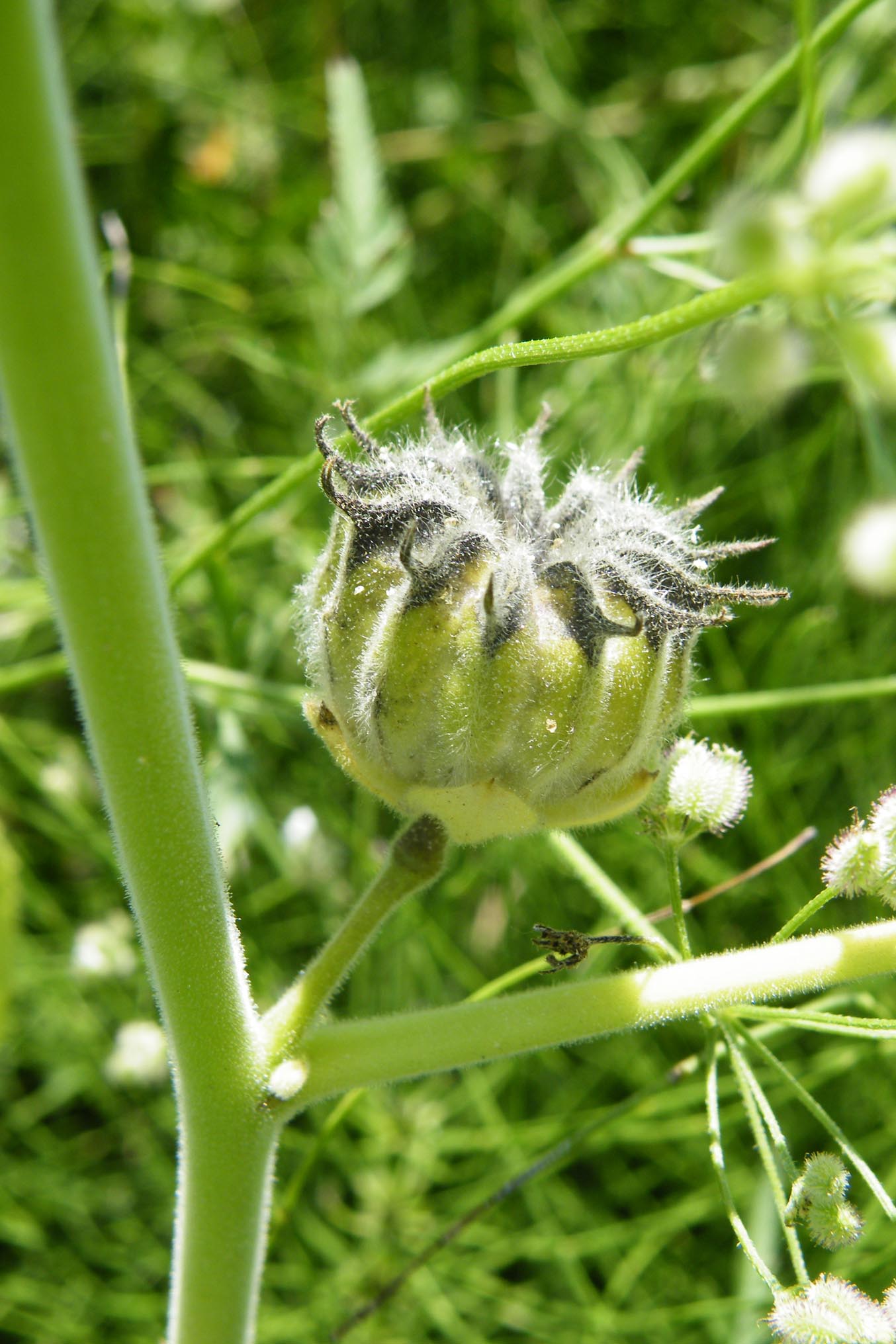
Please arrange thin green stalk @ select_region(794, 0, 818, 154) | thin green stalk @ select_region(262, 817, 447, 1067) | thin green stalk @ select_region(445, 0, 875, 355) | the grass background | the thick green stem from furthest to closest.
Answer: the grass background
thin green stalk @ select_region(445, 0, 875, 355)
thin green stalk @ select_region(262, 817, 447, 1067)
thin green stalk @ select_region(794, 0, 818, 154)
the thick green stem

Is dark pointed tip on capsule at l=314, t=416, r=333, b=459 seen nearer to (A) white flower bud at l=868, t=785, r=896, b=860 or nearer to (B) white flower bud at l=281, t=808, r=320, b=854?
(A) white flower bud at l=868, t=785, r=896, b=860

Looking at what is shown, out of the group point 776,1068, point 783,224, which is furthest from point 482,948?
point 783,224

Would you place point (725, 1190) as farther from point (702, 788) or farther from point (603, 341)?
point (603, 341)

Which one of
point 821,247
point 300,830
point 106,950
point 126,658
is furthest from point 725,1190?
point 106,950

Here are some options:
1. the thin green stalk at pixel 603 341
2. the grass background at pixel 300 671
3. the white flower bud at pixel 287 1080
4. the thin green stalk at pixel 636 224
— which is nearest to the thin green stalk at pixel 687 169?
the thin green stalk at pixel 636 224

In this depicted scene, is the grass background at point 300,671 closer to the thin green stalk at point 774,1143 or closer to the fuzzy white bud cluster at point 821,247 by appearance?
the thin green stalk at point 774,1143

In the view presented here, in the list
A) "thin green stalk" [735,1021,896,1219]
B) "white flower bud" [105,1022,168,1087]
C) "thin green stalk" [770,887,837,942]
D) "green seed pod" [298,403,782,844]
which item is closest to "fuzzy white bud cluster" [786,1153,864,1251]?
"thin green stalk" [735,1021,896,1219]
